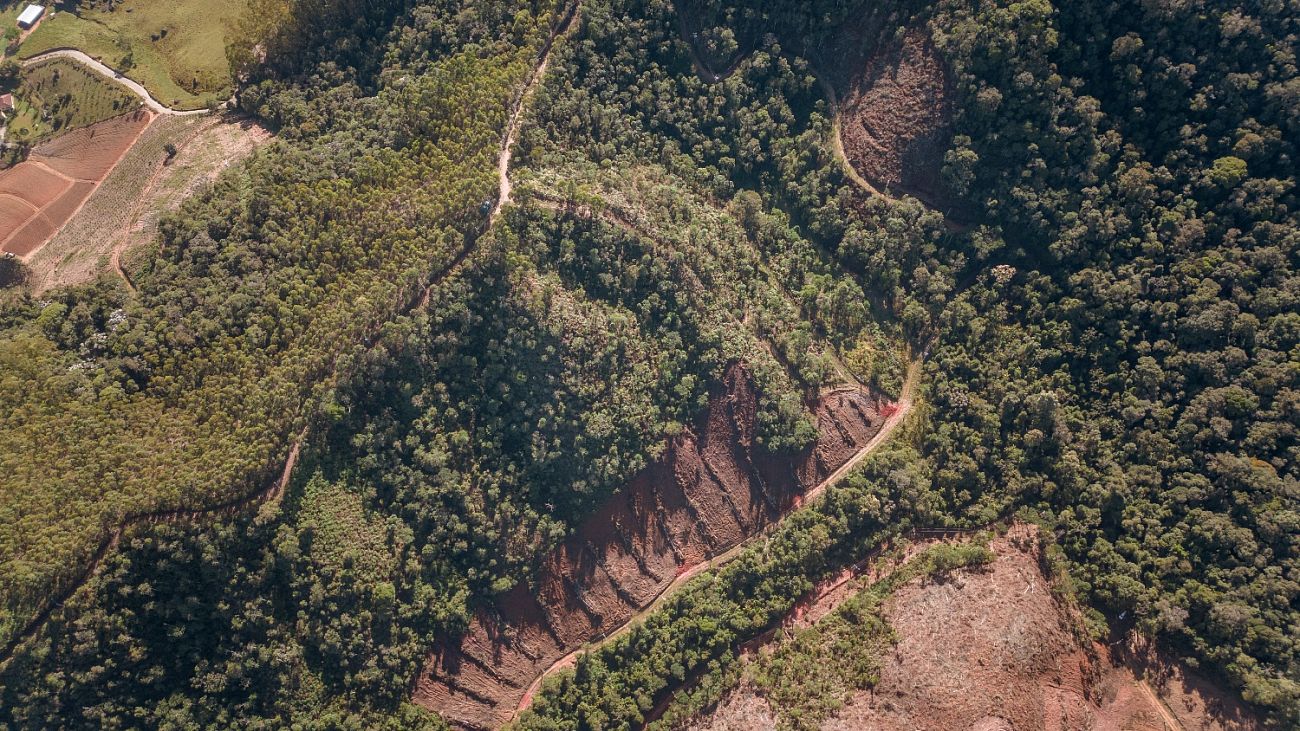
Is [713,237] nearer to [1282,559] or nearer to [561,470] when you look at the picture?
[561,470]

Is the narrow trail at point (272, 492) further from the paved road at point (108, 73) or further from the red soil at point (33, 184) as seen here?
the paved road at point (108, 73)

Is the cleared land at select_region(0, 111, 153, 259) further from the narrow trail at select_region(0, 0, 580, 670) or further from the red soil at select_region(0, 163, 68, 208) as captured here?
the narrow trail at select_region(0, 0, 580, 670)

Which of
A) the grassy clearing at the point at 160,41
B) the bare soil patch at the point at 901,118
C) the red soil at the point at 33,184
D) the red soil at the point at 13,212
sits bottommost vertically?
the red soil at the point at 13,212

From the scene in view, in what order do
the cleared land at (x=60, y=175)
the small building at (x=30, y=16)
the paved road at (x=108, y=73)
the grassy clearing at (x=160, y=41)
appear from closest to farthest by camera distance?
the cleared land at (x=60, y=175), the paved road at (x=108, y=73), the grassy clearing at (x=160, y=41), the small building at (x=30, y=16)

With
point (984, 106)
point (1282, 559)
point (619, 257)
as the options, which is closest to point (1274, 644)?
point (1282, 559)

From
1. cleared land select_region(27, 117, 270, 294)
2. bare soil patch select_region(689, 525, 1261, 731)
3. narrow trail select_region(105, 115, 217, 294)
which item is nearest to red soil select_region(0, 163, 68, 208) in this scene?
cleared land select_region(27, 117, 270, 294)

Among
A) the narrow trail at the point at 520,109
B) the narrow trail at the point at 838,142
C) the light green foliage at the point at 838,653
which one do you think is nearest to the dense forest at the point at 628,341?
the narrow trail at the point at 838,142

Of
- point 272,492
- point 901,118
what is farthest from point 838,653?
point 901,118
